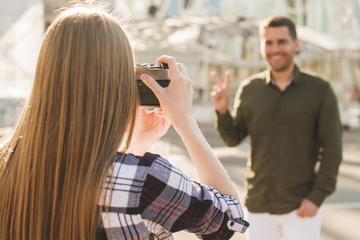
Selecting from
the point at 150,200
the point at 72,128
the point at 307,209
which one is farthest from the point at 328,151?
the point at 72,128

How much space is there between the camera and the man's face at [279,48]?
291 cm

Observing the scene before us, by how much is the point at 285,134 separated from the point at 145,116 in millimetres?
1537

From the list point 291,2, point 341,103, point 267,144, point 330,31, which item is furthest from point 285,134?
point 330,31

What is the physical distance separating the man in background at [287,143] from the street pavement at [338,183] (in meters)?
2.05

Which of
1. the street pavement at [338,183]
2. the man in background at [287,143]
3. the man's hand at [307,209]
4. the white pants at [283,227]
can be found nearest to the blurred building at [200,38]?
the street pavement at [338,183]

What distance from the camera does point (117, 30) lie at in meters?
1.25

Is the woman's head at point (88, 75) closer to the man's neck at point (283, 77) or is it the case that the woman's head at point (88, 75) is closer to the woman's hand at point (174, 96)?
the woman's hand at point (174, 96)

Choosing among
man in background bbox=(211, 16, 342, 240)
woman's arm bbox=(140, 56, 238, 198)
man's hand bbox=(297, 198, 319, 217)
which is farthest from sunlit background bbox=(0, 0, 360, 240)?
woman's arm bbox=(140, 56, 238, 198)

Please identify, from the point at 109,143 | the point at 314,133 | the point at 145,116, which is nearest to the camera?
the point at 109,143

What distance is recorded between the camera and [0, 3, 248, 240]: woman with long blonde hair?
1.16 meters

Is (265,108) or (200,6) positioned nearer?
(265,108)

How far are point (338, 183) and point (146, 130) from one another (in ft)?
22.9

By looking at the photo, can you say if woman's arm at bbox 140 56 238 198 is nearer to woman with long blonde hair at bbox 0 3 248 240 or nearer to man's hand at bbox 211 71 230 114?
woman with long blonde hair at bbox 0 3 248 240

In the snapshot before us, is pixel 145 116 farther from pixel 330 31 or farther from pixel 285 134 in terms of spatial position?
pixel 330 31
